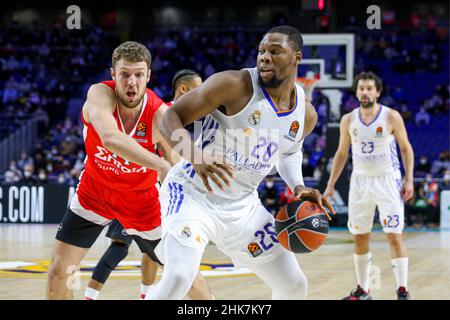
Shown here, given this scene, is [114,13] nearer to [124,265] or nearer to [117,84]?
[124,265]

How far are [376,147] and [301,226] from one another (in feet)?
11.9

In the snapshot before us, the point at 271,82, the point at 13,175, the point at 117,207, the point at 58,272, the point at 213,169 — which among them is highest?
the point at 271,82

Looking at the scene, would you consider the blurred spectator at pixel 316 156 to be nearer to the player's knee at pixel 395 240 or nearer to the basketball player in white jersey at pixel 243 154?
the player's knee at pixel 395 240

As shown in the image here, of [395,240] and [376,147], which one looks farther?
[376,147]

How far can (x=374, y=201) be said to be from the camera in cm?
764

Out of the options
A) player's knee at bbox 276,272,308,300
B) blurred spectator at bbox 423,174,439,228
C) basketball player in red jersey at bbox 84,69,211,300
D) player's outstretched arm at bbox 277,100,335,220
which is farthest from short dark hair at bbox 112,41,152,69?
blurred spectator at bbox 423,174,439,228

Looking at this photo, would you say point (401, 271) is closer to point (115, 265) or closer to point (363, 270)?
point (363, 270)

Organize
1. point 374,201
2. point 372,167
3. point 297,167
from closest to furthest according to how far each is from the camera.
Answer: point 297,167
point 374,201
point 372,167

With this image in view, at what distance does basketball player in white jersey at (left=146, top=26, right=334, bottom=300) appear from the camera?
413 cm

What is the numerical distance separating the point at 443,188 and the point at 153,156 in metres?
12.9

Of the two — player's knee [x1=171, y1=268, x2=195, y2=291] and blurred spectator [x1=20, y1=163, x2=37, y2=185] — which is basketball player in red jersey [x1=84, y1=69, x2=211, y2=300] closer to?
player's knee [x1=171, y1=268, x2=195, y2=291]

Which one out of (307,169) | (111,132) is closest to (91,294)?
(111,132)

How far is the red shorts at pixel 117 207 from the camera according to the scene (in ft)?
17.3
